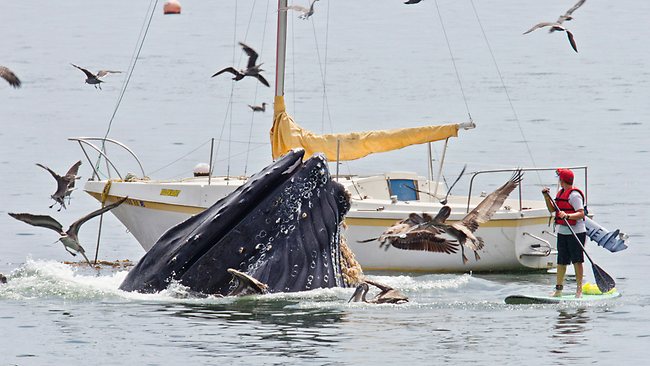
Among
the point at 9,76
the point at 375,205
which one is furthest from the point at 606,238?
the point at 9,76

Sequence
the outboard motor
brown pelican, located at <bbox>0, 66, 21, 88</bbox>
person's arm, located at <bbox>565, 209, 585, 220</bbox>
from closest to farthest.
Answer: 1. person's arm, located at <bbox>565, 209, 585, 220</bbox>
2. the outboard motor
3. brown pelican, located at <bbox>0, 66, 21, 88</bbox>

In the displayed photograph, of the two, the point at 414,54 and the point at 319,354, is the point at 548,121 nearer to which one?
the point at 414,54

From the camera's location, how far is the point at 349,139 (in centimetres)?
3180

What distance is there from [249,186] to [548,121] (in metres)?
41.2

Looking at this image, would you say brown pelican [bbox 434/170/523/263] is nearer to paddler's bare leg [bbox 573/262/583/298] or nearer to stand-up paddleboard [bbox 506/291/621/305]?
stand-up paddleboard [bbox 506/291/621/305]

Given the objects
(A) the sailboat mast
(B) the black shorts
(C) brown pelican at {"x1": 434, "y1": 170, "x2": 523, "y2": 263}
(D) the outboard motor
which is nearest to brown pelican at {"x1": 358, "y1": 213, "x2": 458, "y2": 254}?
(C) brown pelican at {"x1": 434, "y1": 170, "x2": 523, "y2": 263}

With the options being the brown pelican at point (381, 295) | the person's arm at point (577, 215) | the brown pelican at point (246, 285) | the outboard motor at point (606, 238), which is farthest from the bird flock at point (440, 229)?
the brown pelican at point (246, 285)

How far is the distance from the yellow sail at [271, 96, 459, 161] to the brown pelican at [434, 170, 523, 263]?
652 cm

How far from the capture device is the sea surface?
1936cm

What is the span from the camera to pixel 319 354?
1817 centimetres

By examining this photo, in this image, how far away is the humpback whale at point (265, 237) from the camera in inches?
725

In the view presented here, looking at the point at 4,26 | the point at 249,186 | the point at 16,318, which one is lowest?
the point at 4,26

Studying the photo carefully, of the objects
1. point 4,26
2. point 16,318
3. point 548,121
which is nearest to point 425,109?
point 548,121

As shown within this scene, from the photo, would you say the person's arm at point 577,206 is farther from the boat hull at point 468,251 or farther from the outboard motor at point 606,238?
the boat hull at point 468,251
